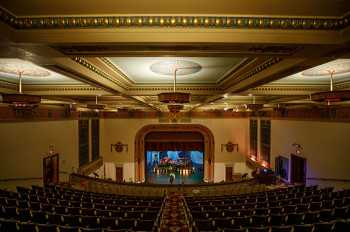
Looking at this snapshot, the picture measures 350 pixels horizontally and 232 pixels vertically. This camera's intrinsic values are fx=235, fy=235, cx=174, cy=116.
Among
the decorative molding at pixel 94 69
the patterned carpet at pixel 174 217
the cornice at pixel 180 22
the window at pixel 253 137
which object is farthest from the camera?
the window at pixel 253 137

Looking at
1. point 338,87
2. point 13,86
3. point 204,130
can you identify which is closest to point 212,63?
point 338,87

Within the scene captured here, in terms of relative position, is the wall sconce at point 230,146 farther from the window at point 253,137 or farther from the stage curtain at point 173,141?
the stage curtain at point 173,141

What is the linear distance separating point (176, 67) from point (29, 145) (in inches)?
381

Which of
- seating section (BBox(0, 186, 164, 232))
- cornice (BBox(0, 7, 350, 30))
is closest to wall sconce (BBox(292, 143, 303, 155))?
seating section (BBox(0, 186, 164, 232))

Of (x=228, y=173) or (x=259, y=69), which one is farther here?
(x=228, y=173)

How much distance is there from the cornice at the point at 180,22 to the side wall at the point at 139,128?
1677 cm

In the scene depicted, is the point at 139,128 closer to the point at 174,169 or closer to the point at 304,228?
the point at 174,169

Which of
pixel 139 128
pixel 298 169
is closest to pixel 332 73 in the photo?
pixel 298 169

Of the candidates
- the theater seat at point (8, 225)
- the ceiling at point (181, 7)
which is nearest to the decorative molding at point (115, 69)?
the ceiling at point (181, 7)

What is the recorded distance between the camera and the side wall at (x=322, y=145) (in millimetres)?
9828

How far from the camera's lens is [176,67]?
5.18 m

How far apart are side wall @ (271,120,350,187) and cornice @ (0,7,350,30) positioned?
906cm

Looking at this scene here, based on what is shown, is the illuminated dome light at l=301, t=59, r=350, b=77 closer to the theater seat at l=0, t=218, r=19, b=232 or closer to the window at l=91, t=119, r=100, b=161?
the theater seat at l=0, t=218, r=19, b=232

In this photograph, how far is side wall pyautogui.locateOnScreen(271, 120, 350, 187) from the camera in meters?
9.83
